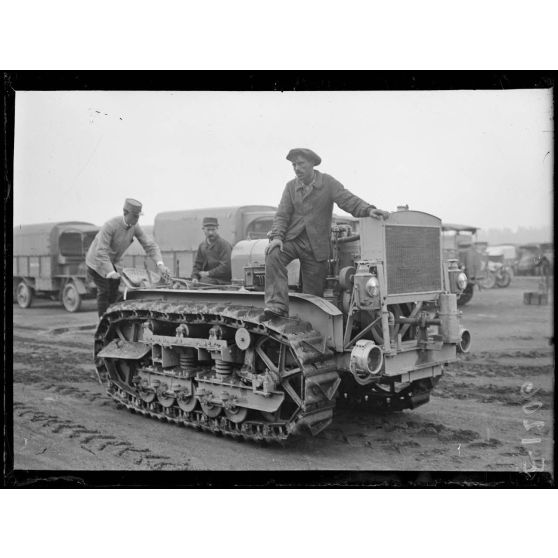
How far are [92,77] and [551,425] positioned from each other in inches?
230

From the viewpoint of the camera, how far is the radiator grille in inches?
247

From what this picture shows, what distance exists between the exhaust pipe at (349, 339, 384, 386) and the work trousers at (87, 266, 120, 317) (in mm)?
4171

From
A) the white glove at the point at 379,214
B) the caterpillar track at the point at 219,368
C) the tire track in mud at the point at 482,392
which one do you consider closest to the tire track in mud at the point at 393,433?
the caterpillar track at the point at 219,368

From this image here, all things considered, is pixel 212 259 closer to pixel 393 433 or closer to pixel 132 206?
pixel 132 206

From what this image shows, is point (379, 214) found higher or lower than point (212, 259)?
higher

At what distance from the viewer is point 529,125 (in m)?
5.99

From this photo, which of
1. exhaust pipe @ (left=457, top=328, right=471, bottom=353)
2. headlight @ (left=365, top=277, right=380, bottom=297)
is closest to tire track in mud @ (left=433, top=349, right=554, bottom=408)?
exhaust pipe @ (left=457, top=328, right=471, bottom=353)

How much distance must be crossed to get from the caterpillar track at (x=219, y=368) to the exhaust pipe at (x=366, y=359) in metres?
0.35

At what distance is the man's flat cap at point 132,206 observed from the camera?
308 inches

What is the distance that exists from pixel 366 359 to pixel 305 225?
170cm

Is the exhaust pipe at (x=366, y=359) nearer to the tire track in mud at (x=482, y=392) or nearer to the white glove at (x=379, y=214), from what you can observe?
the white glove at (x=379, y=214)

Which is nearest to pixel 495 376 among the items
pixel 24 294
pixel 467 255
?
pixel 467 255

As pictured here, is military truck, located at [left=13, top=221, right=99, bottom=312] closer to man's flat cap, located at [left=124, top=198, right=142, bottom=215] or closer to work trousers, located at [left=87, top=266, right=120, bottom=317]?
work trousers, located at [left=87, top=266, right=120, bottom=317]

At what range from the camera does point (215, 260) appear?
8820 millimetres
